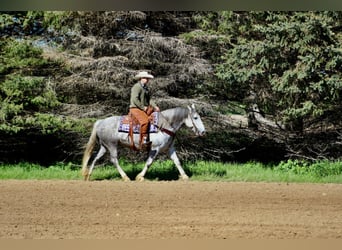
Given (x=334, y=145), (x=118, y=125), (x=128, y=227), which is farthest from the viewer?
(x=334, y=145)

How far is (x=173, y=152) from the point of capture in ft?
23.1

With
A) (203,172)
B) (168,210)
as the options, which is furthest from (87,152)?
(168,210)

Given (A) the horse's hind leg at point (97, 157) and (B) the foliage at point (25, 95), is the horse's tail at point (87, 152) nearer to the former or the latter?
(A) the horse's hind leg at point (97, 157)

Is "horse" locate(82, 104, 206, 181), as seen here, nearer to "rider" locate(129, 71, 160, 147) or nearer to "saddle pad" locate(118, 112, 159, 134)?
"saddle pad" locate(118, 112, 159, 134)

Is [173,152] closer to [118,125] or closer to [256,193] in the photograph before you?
[118,125]

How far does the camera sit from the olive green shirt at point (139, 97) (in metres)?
6.68

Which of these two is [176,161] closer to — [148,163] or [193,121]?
[148,163]

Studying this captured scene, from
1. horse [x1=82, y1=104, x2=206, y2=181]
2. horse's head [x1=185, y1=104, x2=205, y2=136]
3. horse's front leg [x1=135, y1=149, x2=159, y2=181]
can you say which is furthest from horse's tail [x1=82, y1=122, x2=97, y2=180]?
horse's head [x1=185, y1=104, x2=205, y2=136]

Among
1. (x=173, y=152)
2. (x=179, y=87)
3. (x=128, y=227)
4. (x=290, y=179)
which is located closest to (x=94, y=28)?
(x=179, y=87)

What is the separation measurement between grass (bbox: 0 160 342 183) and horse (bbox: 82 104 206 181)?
0.70 ft

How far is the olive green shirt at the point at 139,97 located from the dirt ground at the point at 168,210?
0.88m

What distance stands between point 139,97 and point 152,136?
484 mm

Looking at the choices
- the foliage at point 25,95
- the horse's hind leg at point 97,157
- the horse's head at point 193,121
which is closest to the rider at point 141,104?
the horse's head at point 193,121

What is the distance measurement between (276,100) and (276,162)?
0.84 metres
